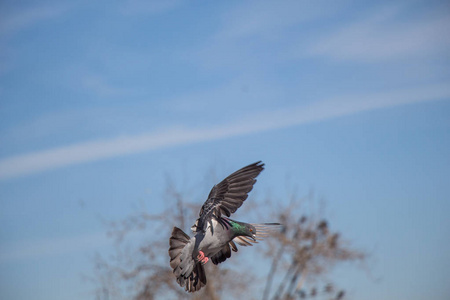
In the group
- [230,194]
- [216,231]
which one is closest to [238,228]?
[216,231]

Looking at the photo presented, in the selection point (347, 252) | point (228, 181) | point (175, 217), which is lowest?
point (347, 252)

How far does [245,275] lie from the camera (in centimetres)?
2133

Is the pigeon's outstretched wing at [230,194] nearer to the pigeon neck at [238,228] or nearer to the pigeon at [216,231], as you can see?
the pigeon at [216,231]

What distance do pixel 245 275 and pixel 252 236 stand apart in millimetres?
14674

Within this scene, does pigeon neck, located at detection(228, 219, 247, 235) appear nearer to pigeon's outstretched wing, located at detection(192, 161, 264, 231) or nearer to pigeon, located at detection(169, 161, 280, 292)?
pigeon, located at detection(169, 161, 280, 292)

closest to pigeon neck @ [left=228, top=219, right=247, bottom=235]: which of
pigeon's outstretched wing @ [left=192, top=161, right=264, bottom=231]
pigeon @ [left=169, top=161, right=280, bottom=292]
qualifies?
pigeon @ [left=169, top=161, right=280, bottom=292]

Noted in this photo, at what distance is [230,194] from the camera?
6.91 meters

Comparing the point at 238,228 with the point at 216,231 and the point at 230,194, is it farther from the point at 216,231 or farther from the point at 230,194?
the point at 230,194

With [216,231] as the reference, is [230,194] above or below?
above

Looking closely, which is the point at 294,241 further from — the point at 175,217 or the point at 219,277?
the point at 175,217

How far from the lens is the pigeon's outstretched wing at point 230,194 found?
680 centimetres

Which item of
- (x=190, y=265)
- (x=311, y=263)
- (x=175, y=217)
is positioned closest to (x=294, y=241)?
(x=311, y=263)

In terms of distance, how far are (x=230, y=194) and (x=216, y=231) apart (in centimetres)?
52

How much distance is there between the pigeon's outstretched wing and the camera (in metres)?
6.80
